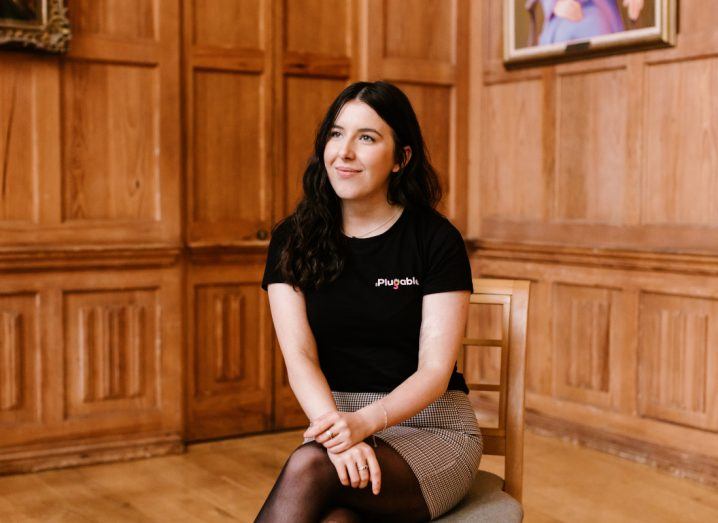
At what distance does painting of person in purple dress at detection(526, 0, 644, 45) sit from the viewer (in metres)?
4.04

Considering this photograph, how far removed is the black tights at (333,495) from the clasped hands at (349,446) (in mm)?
22

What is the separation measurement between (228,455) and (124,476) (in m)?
0.47

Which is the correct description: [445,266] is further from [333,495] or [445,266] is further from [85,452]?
[85,452]

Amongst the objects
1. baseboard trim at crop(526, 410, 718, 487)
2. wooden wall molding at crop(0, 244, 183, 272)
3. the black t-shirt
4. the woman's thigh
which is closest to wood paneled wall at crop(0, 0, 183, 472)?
wooden wall molding at crop(0, 244, 183, 272)

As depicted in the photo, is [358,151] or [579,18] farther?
[579,18]

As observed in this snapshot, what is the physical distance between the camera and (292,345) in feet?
7.09

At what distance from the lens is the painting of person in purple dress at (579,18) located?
404 cm

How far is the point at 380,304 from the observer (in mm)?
2152

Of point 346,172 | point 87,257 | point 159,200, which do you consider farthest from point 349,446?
point 159,200

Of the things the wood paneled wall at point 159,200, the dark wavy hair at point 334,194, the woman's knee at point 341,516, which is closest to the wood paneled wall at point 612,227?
the wood paneled wall at point 159,200

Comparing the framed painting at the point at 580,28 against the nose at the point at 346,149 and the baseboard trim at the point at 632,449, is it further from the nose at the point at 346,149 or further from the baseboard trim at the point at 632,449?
the nose at the point at 346,149

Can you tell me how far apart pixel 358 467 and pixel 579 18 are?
292cm

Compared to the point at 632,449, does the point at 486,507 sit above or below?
above

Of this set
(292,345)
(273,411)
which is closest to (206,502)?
(273,411)
